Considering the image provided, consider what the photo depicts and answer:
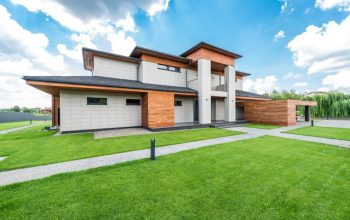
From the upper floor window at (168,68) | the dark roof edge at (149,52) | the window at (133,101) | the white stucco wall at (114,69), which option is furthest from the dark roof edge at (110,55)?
the window at (133,101)

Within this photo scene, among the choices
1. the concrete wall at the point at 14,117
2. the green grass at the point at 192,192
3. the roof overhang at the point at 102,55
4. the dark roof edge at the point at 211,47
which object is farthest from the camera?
the concrete wall at the point at 14,117

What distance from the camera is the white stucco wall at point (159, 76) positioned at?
40.7ft

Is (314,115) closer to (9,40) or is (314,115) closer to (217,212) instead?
(217,212)

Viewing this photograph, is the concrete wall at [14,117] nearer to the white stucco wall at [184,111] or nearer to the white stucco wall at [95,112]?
the white stucco wall at [95,112]

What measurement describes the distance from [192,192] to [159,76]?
453 inches

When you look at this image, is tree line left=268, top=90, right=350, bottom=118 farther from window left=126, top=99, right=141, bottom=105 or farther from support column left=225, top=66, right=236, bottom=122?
window left=126, top=99, right=141, bottom=105

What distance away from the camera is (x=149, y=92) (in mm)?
10719

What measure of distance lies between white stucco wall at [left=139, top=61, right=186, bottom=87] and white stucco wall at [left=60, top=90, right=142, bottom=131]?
193 centimetres

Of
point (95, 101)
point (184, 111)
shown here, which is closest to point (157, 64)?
point (184, 111)

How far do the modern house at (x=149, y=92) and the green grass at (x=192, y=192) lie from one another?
22.9ft

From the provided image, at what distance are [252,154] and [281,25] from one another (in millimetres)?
16703

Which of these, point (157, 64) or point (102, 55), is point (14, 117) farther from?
point (157, 64)

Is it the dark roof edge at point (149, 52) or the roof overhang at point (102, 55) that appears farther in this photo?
the dark roof edge at point (149, 52)

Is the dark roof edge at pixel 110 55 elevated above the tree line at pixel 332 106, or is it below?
above
